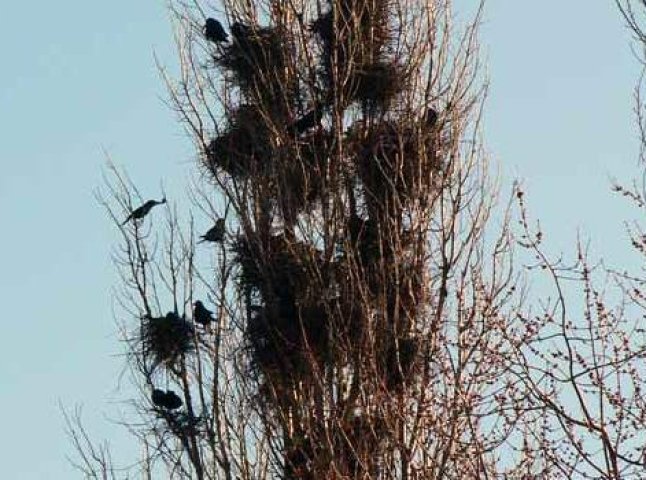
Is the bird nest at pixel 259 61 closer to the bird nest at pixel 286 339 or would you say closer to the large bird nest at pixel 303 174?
the large bird nest at pixel 303 174

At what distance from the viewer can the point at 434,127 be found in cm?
1183

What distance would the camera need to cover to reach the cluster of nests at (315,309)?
35.2 feet

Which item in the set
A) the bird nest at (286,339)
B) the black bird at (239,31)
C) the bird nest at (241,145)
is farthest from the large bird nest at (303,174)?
the black bird at (239,31)

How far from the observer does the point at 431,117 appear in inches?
468

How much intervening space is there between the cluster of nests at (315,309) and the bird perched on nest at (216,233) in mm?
364

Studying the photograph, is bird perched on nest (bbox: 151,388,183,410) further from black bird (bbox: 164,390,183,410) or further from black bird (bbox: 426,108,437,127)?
black bird (bbox: 426,108,437,127)

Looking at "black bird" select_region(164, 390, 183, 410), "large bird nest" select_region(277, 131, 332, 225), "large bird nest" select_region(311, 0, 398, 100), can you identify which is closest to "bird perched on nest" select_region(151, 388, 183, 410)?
"black bird" select_region(164, 390, 183, 410)

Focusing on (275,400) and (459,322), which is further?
(275,400)

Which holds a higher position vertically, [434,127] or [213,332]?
[434,127]

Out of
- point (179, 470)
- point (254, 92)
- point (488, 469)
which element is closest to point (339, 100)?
point (254, 92)

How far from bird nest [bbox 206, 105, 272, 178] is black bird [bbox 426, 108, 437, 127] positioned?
3.50 feet

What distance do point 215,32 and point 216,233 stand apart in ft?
5.09

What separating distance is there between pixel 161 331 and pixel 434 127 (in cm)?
221

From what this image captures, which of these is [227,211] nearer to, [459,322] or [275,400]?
[275,400]
